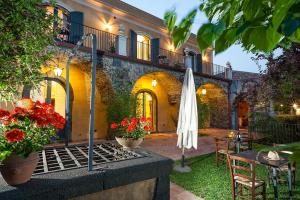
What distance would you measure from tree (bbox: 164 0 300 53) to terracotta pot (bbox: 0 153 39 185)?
2.33 metres

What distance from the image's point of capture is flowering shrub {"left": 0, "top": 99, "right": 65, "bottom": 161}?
240 cm

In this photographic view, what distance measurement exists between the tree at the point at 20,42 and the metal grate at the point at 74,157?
4.20 feet

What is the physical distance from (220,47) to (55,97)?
10.8 m

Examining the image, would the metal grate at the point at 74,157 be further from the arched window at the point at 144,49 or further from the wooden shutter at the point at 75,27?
the arched window at the point at 144,49

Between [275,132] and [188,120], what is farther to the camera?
[275,132]

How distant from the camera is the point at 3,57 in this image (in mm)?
3496

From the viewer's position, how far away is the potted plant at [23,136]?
2369 millimetres

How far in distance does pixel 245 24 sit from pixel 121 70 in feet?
32.8

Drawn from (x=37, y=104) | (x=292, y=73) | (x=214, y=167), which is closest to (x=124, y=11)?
(x=292, y=73)

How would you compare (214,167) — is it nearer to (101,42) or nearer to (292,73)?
(292,73)

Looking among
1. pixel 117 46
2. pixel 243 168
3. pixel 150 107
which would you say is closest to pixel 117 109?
pixel 117 46

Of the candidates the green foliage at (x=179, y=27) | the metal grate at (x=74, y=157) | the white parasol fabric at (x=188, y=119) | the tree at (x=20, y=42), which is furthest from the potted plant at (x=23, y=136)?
the white parasol fabric at (x=188, y=119)

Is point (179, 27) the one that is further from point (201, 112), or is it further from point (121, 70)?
point (201, 112)

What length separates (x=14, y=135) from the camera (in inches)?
90.7
